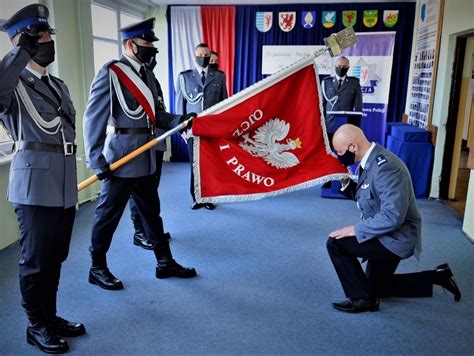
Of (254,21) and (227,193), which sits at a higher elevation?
(254,21)

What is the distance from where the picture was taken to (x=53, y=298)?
211cm

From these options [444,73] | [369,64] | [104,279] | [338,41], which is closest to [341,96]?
[444,73]

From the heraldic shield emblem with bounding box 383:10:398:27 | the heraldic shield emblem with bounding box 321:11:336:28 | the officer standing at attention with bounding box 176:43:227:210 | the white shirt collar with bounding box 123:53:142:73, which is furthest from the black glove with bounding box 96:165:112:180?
the heraldic shield emblem with bounding box 383:10:398:27

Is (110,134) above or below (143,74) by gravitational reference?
below

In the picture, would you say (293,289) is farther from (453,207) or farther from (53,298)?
(453,207)

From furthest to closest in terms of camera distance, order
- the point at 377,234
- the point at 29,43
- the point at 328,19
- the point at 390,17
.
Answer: the point at 328,19, the point at 390,17, the point at 377,234, the point at 29,43

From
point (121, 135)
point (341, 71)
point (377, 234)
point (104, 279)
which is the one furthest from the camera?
point (341, 71)

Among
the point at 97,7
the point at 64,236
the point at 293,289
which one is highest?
the point at 97,7

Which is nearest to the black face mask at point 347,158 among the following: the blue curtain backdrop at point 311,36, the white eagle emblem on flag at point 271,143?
the white eagle emblem on flag at point 271,143

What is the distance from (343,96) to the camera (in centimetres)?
522

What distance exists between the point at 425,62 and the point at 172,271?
Result: 428 centimetres

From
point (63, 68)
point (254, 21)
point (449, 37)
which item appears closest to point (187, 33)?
point (254, 21)

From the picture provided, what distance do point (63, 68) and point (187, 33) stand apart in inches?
117

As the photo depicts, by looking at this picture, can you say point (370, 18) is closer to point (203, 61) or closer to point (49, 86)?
point (203, 61)
